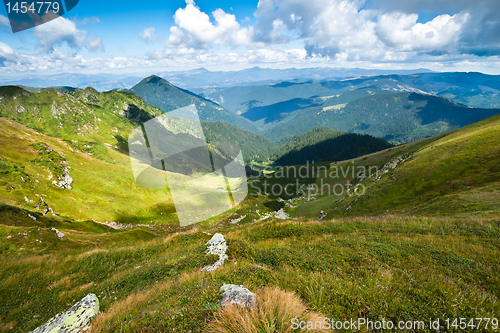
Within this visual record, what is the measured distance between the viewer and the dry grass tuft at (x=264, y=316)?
178 inches

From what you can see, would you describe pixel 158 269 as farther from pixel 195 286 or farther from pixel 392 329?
pixel 392 329

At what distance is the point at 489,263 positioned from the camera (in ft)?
30.5

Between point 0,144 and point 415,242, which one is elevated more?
point 0,144

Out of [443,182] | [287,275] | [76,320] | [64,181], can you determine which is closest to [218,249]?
[287,275]

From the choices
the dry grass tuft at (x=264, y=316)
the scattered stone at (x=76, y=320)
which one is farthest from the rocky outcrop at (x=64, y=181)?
the dry grass tuft at (x=264, y=316)

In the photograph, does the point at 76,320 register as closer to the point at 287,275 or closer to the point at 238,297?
the point at 238,297

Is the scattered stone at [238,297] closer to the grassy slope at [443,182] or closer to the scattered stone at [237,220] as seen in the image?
the grassy slope at [443,182]

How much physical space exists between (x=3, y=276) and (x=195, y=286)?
50.7 feet

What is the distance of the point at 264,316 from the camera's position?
4.67 m

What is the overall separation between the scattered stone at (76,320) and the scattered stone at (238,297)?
4.54 m

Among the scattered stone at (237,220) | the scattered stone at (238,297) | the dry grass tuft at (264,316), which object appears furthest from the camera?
the scattered stone at (237,220)

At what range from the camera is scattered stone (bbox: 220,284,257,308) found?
5.62 meters

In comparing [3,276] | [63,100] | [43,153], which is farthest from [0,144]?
[63,100]

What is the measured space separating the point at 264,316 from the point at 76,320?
23.0 feet
